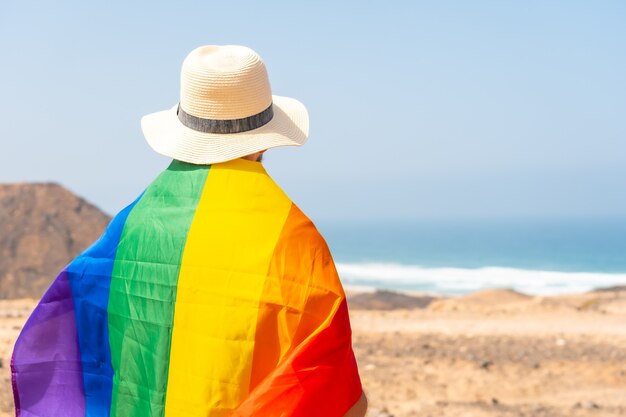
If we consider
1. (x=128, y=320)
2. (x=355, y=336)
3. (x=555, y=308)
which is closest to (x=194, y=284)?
(x=128, y=320)

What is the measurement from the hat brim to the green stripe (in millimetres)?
72

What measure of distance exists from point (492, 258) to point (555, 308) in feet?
161

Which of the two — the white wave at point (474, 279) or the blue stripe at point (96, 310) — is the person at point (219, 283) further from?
the white wave at point (474, 279)

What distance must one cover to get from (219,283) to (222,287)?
0.06ft

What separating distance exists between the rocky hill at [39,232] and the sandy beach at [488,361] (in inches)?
277

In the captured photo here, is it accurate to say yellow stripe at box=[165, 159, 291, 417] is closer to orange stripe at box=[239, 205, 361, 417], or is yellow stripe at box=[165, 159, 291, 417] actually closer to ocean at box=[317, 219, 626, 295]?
orange stripe at box=[239, 205, 361, 417]

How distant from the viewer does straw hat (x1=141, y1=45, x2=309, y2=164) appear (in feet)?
9.72

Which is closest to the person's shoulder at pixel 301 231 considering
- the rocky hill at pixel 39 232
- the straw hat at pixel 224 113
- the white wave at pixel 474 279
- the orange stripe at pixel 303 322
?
the orange stripe at pixel 303 322

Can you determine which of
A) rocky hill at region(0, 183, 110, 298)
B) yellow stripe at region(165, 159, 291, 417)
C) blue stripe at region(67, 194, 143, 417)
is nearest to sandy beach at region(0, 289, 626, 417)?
blue stripe at region(67, 194, 143, 417)

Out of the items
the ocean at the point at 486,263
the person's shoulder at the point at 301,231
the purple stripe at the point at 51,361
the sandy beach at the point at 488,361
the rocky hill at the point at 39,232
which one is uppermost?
the person's shoulder at the point at 301,231

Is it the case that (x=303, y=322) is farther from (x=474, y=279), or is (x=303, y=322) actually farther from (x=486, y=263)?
(x=486, y=263)

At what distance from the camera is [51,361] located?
3.33 metres

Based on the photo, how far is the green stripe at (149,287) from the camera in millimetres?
2959

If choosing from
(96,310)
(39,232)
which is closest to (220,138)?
(96,310)
